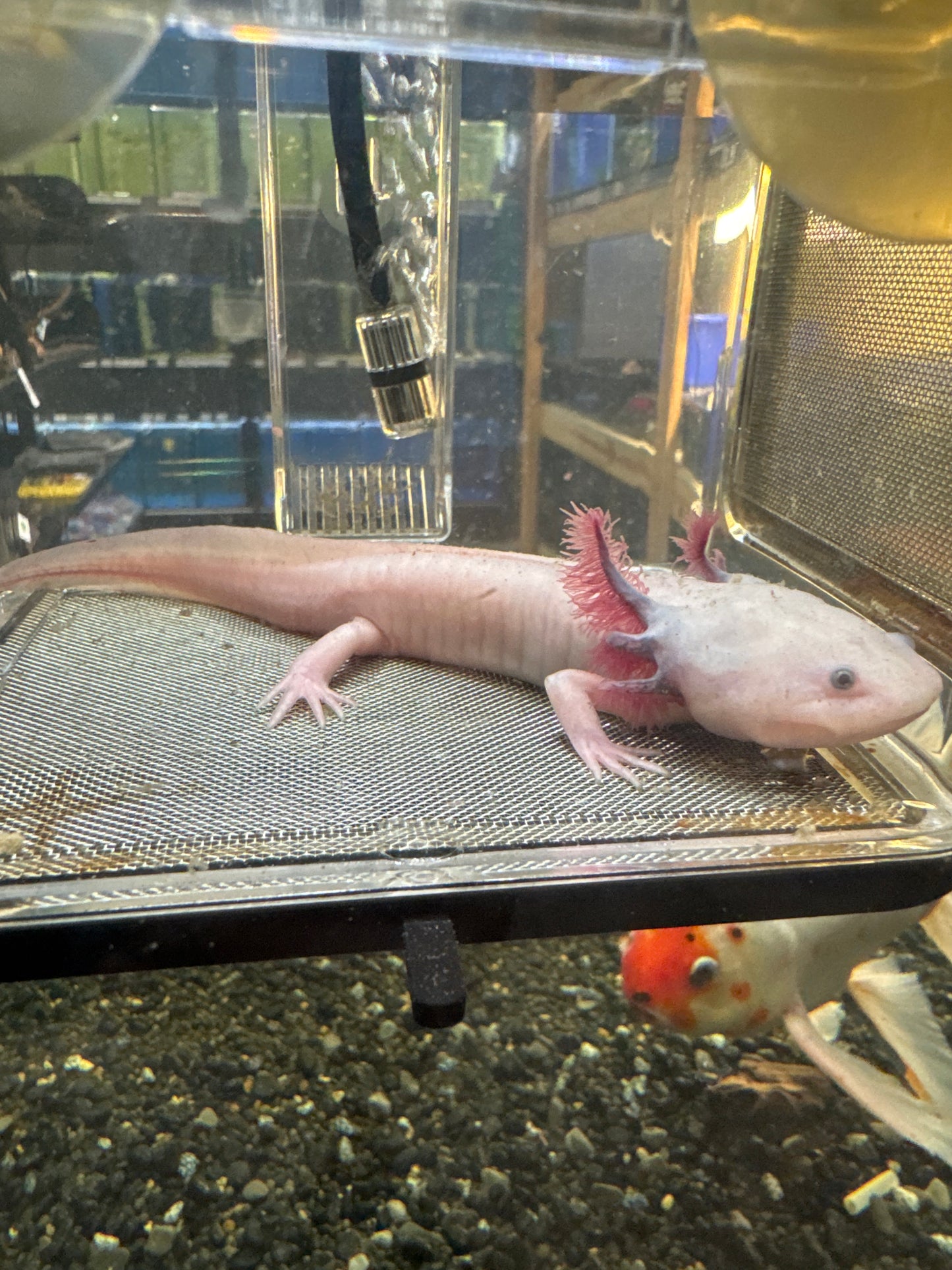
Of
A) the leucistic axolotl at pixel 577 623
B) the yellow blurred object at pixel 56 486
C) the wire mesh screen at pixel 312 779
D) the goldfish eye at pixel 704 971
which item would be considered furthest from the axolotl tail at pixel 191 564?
the goldfish eye at pixel 704 971

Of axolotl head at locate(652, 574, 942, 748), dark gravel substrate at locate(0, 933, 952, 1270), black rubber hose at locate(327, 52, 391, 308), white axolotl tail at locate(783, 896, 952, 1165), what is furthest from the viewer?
black rubber hose at locate(327, 52, 391, 308)

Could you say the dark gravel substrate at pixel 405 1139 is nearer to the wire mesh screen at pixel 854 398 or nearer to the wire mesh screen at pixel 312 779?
the wire mesh screen at pixel 312 779

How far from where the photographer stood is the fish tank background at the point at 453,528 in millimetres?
1529

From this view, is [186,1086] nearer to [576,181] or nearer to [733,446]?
[733,446]

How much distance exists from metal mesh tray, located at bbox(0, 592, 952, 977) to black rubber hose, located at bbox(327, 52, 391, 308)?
1.29 metres

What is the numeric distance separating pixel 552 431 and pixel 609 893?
197 centimetres

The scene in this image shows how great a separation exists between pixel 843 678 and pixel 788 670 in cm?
9

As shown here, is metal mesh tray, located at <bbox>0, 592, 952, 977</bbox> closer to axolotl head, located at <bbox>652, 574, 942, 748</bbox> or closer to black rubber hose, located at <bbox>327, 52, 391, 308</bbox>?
axolotl head, located at <bbox>652, 574, 942, 748</bbox>

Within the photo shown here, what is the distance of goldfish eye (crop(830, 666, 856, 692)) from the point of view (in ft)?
4.61

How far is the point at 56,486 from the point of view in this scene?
2543 millimetres

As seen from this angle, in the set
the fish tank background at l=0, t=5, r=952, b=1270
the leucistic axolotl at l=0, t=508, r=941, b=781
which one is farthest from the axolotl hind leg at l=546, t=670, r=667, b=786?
the fish tank background at l=0, t=5, r=952, b=1270

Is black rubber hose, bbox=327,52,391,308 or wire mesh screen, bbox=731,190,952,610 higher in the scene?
black rubber hose, bbox=327,52,391,308

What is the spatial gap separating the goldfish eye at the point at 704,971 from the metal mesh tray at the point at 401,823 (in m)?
0.48

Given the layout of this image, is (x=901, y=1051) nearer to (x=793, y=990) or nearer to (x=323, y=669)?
(x=793, y=990)
